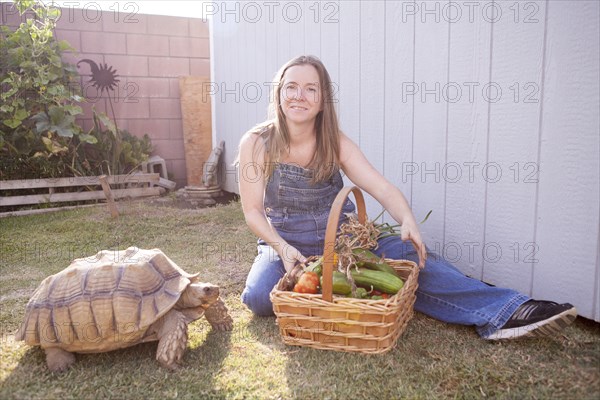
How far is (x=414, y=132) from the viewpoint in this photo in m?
3.19

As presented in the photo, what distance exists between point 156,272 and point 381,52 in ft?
7.10

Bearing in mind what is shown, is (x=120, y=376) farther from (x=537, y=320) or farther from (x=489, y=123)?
(x=489, y=123)

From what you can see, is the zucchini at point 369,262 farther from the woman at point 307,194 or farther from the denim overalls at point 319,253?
the denim overalls at point 319,253

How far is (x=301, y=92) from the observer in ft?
8.35

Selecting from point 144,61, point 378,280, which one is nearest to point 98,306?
point 378,280

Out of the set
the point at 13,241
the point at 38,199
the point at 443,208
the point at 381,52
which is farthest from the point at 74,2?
the point at 443,208

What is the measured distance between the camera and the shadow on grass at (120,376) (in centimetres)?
183

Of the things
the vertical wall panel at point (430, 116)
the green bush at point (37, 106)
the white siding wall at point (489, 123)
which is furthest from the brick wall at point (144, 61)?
the vertical wall panel at point (430, 116)

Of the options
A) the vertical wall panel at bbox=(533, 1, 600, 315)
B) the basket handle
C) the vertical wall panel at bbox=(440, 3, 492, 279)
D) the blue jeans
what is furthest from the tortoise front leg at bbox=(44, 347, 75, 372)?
the vertical wall panel at bbox=(533, 1, 600, 315)

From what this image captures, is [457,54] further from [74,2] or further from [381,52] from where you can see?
[74,2]

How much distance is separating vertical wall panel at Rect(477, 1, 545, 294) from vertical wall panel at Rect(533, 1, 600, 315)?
6 cm

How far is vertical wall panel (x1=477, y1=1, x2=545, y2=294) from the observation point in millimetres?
2441

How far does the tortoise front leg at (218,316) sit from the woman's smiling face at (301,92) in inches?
40.2

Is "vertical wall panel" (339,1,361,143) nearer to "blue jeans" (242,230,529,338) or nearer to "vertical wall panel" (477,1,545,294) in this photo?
"vertical wall panel" (477,1,545,294)
